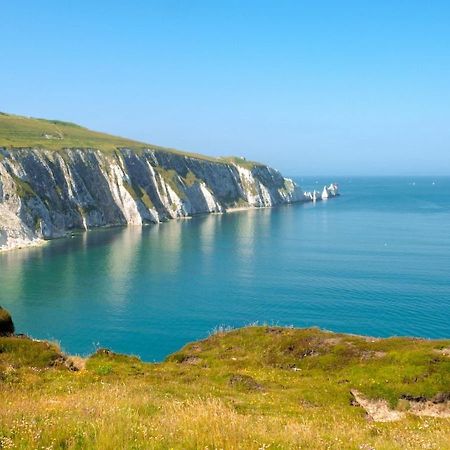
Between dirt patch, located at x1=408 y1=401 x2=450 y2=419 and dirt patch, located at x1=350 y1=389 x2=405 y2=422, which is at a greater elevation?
dirt patch, located at x1=350 y1=389 x2=405 y2=422

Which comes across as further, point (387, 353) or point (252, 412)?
point (387, 353)

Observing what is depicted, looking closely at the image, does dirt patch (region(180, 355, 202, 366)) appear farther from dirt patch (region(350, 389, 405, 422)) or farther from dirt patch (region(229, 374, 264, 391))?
dirt patch (region(350, 389, 405, 422))

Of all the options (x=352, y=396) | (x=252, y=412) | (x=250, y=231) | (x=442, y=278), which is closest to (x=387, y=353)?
(x=352, y=396)

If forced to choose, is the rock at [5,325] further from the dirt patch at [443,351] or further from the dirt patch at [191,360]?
the dirt patch at [443,351]

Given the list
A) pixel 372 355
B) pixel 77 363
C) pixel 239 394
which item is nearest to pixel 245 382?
pixel 239 394

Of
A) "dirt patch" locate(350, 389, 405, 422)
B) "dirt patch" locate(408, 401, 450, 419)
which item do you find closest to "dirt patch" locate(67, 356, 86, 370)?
"dirt patch" locate(350, 389, 405, 422)

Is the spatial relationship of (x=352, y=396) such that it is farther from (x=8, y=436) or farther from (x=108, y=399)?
(x=8, y=436)

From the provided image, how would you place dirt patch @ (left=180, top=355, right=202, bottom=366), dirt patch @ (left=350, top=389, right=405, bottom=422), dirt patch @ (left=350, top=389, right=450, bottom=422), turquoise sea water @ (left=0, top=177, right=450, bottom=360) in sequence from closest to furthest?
1. dirt patch @ (left=350, top=389, right=405, bottom=422)
2. dirt patch @ (left=350, top=389, right=450, bottom=422)
3. dirt patch @ (left=180, top=355, right=202, bottom=366)
4. turquoise sea water @ (left=0, top=177, right=450, bottom=360)
